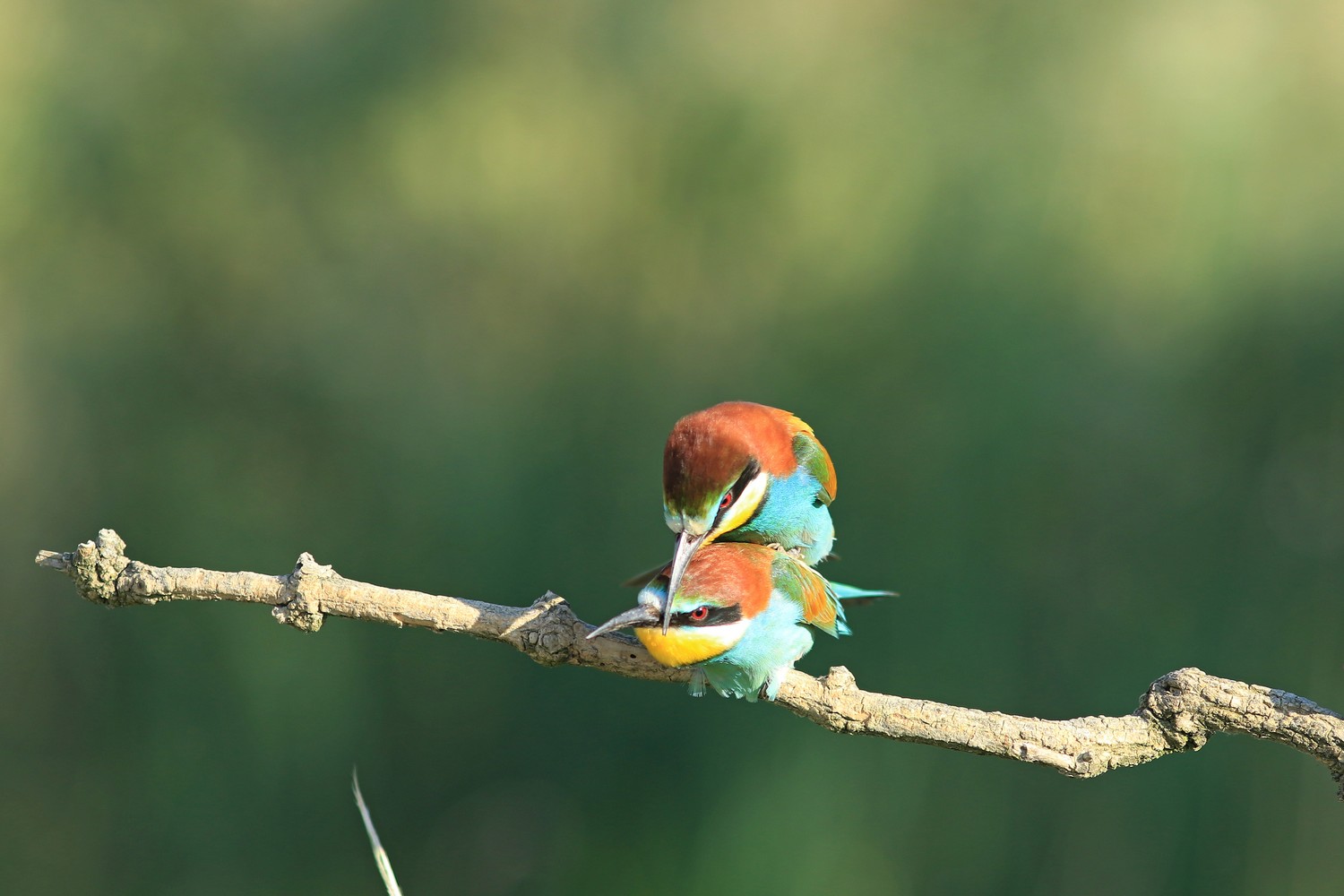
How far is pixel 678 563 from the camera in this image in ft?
4.10

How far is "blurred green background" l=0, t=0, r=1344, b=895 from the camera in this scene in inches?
89.8

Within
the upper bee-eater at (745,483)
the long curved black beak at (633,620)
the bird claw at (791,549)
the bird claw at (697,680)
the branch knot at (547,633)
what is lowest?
the bird claw at (697,680)

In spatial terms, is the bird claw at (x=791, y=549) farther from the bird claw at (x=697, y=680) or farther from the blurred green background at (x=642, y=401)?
the blurred green background at (x=642, y=401)

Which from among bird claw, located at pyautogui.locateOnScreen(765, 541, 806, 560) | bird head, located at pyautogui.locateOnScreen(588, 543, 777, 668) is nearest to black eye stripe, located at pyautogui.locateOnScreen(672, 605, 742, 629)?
bird head, located at pyautogui.locateOnScreen(588, 543, 777, 668)

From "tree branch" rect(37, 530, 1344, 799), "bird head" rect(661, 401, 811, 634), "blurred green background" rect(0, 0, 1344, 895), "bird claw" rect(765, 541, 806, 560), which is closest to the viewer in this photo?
"tree branch" rect(37, 530, 1344, 799)

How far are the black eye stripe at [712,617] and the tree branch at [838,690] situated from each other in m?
0.06

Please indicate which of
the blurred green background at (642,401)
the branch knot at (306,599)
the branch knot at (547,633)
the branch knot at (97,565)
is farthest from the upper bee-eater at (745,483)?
the blurred green background at (642,401)

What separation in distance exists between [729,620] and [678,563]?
0.10m

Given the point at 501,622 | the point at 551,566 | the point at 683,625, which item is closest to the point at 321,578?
the point at 501,622

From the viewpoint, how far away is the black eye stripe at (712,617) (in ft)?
3.79

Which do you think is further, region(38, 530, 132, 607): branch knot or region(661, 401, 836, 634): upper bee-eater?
region(661, 401, 836, 634): upper bee-eater

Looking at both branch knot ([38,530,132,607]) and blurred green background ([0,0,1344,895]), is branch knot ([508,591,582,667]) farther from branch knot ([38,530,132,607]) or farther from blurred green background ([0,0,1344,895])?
blurred green background ([0,0,1344,895])

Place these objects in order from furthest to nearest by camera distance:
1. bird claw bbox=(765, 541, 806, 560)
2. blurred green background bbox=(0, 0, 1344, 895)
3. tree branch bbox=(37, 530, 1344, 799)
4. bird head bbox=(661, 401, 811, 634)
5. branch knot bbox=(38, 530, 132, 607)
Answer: blurred green background bbox=(0, 0, 1344, 895), bird claw bbox=(765, 541, 806, 560), bird head bbox=(661, 401, 811, 634), branch knot bbox=(38, 530, 132, 607), tree branch bbox=(37, 530, 1344, 799)

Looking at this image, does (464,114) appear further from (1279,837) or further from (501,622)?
(1279,837)
